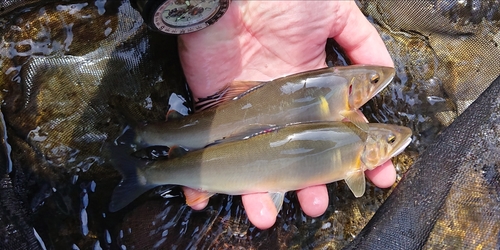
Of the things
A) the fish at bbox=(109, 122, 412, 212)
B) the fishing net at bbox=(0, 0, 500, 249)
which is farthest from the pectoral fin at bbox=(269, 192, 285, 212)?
the fishing net at bbox=(0, 0, 500, 249)

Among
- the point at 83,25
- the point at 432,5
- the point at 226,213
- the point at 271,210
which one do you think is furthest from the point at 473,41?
the point at 83,25

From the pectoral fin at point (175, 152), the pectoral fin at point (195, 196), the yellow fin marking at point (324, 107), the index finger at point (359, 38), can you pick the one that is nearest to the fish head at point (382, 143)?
the yellow fin marking at point (324, 107)

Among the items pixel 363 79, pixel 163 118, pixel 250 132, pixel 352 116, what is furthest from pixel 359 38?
pixel 163 118

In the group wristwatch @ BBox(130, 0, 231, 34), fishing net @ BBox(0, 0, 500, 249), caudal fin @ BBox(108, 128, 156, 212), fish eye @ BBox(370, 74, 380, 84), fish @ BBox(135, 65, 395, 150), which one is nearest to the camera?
wristwatch @ BBox(130, 0, 231, 34)

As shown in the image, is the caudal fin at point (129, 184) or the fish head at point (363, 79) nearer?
the caudal fin at point (129, 184)

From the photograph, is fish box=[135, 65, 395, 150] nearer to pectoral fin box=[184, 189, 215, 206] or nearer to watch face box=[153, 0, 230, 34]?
pectoral fin box=[184, 189, 215, 206]

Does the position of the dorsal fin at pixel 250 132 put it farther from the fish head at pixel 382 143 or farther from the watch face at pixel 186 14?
the watch face at pixel 186 14

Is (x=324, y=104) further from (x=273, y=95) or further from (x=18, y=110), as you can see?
(x=18, y=110)
